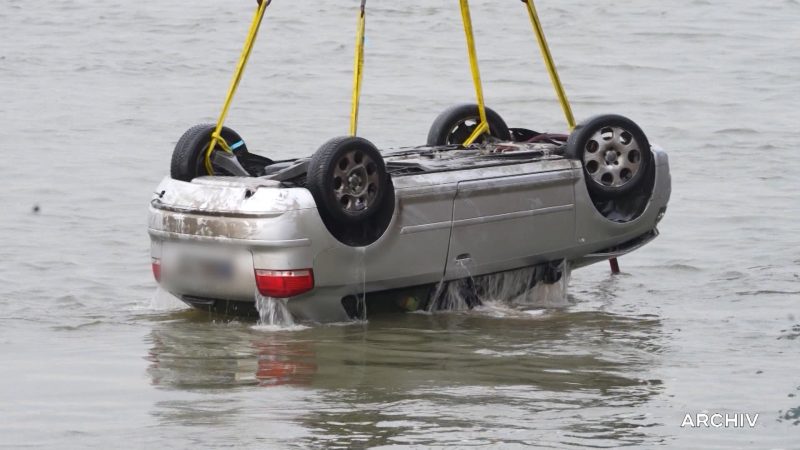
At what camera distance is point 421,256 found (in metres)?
9.84

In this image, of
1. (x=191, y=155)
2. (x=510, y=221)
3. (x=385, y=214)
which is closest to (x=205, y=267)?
(x=191, y=155)

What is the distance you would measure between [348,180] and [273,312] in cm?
94

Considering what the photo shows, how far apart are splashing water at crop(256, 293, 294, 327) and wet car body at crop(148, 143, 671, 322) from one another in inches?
1.7

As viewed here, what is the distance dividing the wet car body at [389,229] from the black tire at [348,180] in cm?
8

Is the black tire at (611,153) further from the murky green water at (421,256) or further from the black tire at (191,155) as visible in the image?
the black tire at (191,155)

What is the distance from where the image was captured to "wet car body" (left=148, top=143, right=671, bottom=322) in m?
9.31

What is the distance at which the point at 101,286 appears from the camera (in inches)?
458

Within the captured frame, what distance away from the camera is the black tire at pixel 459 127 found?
11656mm

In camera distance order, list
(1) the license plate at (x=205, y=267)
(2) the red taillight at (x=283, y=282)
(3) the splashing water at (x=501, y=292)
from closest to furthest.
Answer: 1. (2) the red taillight at (x=283, y=282)
2. (1) the license plate at (x=205, y=267)
3. (3) the splashing water at (x=501, y=292)

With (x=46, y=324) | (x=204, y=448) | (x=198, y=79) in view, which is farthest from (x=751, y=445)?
(x=198, y=79)

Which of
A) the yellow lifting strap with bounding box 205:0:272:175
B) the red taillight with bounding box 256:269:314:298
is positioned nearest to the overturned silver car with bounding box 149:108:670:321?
the red taillight with bounding box 256:269:314:298

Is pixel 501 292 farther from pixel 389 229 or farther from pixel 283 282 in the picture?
pixel 283 282

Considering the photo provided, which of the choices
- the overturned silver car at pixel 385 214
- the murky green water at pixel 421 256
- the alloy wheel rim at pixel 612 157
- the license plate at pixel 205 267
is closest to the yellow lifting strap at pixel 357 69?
the overturned silver car at pixel 385 214

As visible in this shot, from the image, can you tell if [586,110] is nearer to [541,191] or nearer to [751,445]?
[541,191]
